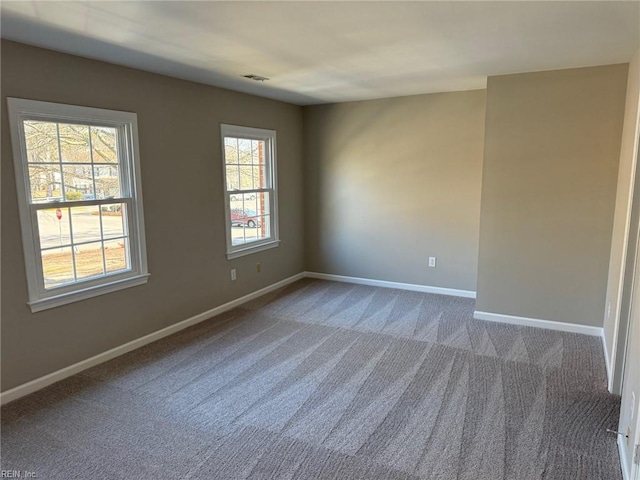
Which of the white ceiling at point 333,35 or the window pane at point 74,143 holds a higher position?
the white ceiling at point 333,35

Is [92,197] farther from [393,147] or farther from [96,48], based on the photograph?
[393,147]

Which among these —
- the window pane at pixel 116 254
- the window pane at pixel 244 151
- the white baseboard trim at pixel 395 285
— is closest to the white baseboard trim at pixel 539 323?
the white baseboard trim at pixel 395 285

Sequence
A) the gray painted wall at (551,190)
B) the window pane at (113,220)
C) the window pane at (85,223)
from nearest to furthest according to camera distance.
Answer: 1. the window pane at (85,223)
2. the window pane at (113,220)
3. the gray painted wall at (551,190)

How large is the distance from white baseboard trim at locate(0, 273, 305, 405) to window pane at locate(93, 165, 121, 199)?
1.28 m

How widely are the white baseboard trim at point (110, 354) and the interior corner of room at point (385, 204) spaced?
1 cm

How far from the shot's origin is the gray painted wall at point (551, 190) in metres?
3.57

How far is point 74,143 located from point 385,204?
3472mm

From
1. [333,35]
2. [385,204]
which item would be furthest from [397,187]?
[333,35]

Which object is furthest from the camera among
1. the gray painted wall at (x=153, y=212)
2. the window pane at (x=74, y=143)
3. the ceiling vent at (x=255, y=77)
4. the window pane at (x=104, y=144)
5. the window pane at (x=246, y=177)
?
the window pane at (x=246, y=177)

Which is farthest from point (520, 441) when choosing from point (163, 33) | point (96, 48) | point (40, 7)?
point (96, 48)

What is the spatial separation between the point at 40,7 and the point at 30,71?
0.79m

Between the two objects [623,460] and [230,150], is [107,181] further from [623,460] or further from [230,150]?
[623,460]

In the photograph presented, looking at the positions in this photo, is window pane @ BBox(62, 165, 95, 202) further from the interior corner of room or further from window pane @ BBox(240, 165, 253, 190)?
window pane @ BBox(240, 165, 253, 190)

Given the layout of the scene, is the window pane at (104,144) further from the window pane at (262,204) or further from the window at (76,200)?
the window pane at (262,204)
